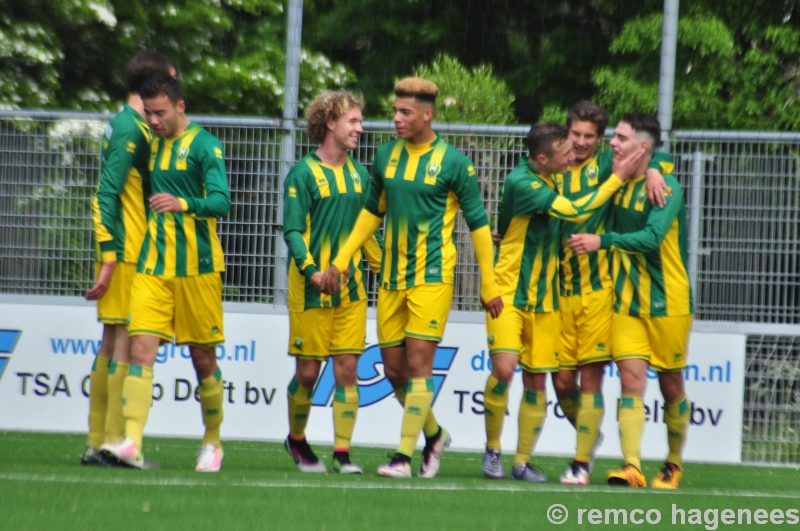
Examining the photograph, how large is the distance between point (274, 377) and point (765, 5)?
829 centimetres

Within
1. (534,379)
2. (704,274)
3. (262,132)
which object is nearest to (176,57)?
(262,132)

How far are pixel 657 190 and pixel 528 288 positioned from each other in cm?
87

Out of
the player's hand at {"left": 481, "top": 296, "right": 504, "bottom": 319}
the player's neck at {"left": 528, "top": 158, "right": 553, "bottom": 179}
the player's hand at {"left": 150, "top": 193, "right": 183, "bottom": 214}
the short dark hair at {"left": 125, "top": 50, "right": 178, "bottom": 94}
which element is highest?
the short dark hair at {"left": 125, "top": 50, "right": 178, "bottom": 94}

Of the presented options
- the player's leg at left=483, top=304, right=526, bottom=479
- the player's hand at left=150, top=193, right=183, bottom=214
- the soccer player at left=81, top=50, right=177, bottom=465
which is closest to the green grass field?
the player's leg at left=483, top=304, right=526, bottom=479

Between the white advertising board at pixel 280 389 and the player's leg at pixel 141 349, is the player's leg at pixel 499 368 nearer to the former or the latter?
the player's leg at pixel 141 349

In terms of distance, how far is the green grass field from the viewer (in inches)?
177

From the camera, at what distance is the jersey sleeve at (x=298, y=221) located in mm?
6094

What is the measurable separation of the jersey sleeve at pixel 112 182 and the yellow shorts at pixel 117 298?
19cm

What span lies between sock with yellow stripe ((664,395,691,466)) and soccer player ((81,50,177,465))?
3.03 meters

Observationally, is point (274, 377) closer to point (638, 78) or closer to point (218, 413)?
point (218, 413)

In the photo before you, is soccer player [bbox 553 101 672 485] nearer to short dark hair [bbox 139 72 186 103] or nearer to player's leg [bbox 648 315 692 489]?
player's leg [bbox 648 315 692 489]

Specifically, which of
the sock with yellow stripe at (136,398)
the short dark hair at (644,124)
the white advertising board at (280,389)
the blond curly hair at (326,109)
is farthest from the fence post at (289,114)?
the short dark hair at (644,124)

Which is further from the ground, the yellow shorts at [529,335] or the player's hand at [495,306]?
the player's hand at [495,306]

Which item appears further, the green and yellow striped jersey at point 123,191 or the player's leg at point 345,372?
the player's leg at point 345,372
